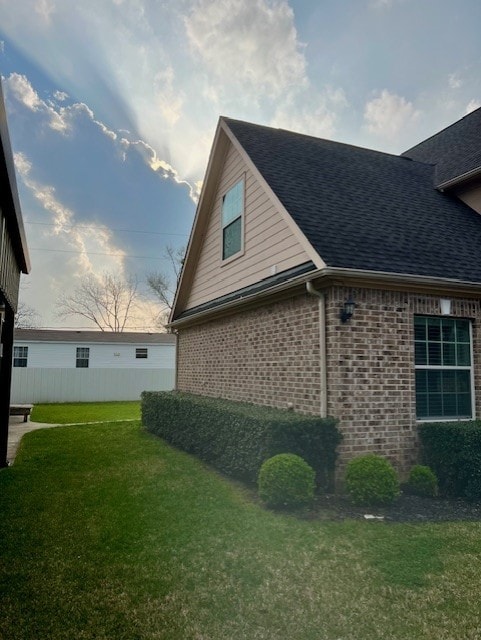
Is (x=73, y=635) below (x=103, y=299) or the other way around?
below

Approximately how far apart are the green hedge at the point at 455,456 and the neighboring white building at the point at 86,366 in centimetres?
1962

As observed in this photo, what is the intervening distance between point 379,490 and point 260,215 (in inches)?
218

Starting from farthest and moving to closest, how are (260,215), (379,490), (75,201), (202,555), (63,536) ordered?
(75,201) → (260,215) → (379,490) → (63,536) → (202,555)

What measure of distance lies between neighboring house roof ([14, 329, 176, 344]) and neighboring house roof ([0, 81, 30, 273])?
53.8 feet

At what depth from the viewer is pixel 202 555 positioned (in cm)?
434

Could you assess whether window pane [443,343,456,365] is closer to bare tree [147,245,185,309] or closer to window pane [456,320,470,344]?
window pane [456,320,470,344]

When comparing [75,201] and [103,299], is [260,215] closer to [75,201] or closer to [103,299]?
[75,201]

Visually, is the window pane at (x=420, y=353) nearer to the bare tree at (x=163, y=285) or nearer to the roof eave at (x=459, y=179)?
the roof eave at (x=459, y=179)

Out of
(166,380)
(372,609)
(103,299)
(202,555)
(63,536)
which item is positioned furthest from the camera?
(103,299)

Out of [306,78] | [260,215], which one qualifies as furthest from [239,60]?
[260,215]

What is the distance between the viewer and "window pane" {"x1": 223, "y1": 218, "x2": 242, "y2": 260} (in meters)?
10.2

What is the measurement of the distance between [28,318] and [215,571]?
3796 cm

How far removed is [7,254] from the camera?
6.47 metres

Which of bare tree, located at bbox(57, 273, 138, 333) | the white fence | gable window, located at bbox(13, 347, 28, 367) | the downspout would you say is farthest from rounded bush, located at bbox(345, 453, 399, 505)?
Result: bare tree, located at bbox(57, 273, 138, 333)
